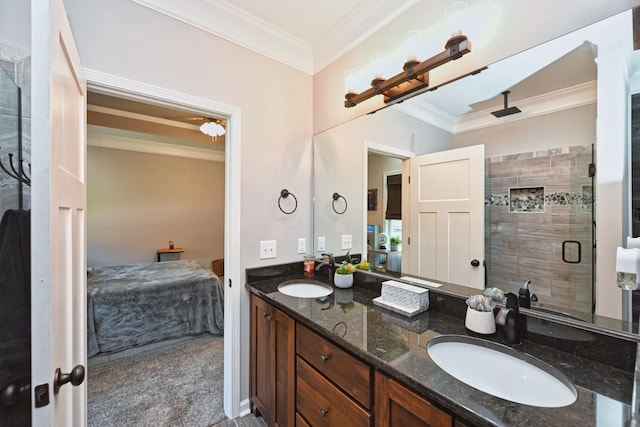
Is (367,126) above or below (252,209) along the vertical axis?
above

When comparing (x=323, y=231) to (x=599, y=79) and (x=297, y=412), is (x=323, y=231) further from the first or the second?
(x=599, y=79)

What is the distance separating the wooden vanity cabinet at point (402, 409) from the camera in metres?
0.76

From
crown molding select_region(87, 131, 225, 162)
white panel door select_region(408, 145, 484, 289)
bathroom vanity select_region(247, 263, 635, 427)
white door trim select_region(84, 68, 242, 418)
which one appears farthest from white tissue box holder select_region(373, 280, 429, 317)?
crown molding select_region(87, 131, 225, 162)

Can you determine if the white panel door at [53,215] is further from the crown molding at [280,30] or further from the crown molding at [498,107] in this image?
the crown molding at [498,107]

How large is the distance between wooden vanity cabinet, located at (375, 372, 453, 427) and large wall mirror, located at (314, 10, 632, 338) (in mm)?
660

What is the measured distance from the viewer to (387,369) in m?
0.87

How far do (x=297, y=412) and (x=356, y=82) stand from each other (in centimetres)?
202

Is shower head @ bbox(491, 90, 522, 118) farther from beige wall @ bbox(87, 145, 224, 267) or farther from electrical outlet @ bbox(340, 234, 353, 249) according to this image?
beige wall @ bbox(87, 145, 224, 267)

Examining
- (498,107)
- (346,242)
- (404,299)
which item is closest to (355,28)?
(498,107)

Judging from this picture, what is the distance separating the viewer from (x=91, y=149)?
4379 mm

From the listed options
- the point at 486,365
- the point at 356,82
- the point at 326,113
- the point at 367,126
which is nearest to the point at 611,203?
the point at 486,365

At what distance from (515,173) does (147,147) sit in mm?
5507

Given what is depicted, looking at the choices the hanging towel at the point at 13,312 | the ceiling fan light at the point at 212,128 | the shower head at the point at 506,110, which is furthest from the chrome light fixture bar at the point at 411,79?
the ceiling fan light at the point at 212,128

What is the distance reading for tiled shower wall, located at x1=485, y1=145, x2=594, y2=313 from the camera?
100 cm
